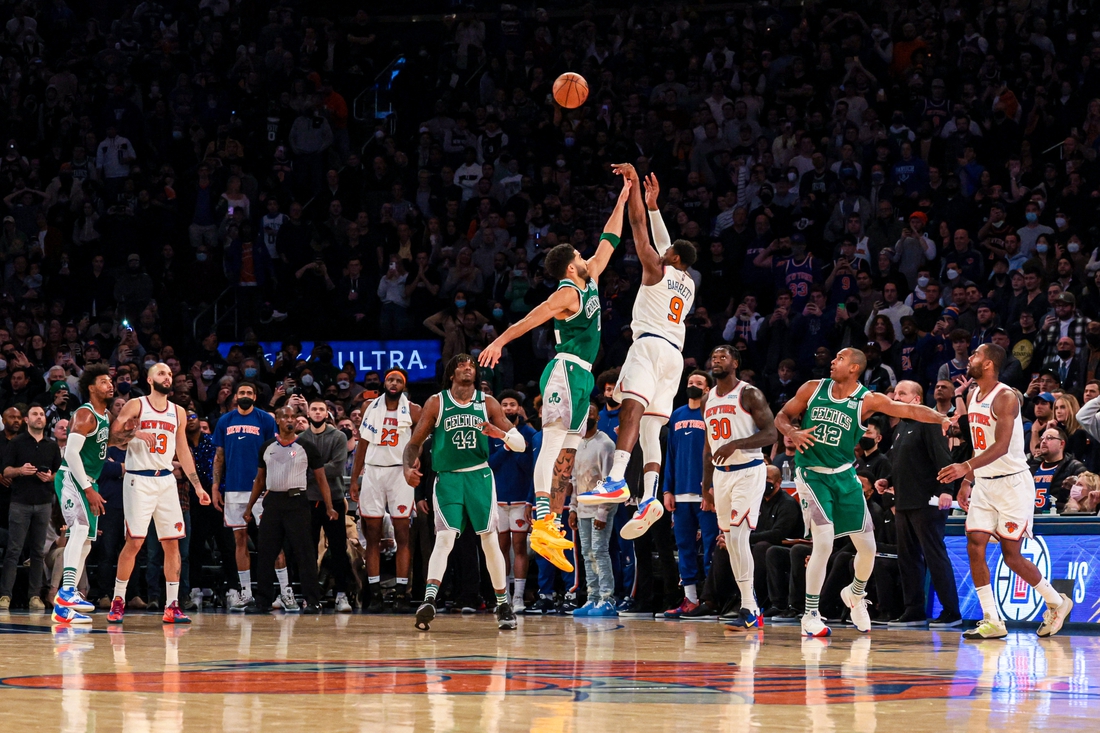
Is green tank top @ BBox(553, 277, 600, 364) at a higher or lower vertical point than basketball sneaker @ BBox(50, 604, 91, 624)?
higher

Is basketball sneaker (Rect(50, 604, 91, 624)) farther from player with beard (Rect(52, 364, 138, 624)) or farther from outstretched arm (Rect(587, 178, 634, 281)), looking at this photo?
outstretched arm (Rect(587, 178, 634, 281))

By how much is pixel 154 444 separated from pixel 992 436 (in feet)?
25.4

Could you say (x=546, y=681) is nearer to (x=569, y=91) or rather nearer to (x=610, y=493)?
(x=610, y=493)

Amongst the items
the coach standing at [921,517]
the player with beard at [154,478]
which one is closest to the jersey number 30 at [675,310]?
the coach standing at [921,517]

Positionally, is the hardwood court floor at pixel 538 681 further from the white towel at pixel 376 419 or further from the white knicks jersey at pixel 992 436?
the white towel at pixel 376 419

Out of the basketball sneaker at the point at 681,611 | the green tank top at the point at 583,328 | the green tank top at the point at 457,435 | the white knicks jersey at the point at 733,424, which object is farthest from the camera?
the basketball sneaker at the point at 681,611

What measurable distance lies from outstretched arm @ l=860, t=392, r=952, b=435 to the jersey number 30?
2050mm

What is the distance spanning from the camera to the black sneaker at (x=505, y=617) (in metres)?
11.8

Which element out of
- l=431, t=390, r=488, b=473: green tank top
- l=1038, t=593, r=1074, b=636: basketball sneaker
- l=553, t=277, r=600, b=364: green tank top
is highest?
l=553, t=277, r=600, b=364: green tank top

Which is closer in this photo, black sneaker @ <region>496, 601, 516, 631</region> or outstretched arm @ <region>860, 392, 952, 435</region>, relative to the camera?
outstretched arm @ <region>860, 392, 952, 435</region>

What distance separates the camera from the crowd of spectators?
55.5 feet

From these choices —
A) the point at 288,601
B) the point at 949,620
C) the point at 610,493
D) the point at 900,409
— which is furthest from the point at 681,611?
the point at 610,493

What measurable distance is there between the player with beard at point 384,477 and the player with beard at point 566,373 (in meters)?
5.00

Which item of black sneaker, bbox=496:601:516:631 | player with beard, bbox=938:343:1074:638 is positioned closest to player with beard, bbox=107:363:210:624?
black sneaker, bbox=496:601:516:631
